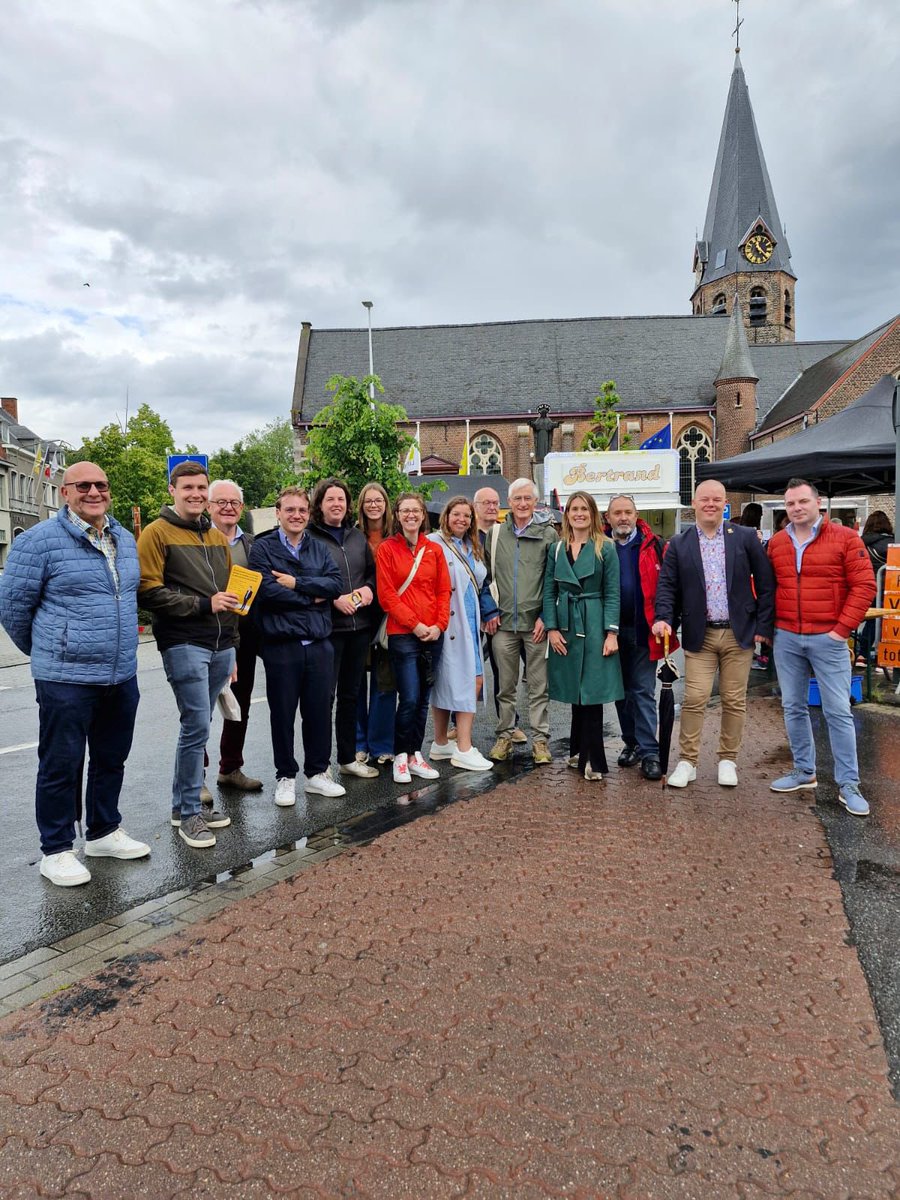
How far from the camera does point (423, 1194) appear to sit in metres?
2.08

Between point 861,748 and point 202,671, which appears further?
point 861,748

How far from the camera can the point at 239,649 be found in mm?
5770

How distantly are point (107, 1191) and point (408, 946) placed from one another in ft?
4.76

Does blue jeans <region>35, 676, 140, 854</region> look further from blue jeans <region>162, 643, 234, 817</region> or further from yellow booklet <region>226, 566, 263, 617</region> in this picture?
yellow booklet <region>226, 566, 263, 617</region>

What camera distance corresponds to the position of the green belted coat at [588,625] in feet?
18.8

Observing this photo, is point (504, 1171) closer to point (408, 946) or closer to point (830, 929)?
point (408, 946)

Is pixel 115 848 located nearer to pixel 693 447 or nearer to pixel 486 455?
pixel 486 455

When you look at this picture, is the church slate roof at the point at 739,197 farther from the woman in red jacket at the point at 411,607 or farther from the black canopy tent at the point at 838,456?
the woman in red jacket at the point at 411,607

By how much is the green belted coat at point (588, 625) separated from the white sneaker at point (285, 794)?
6.34ft

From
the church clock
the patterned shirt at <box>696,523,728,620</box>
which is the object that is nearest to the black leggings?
the patterned shirt at <box>696,523,728,620</box>

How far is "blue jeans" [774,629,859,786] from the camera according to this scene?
205 inches

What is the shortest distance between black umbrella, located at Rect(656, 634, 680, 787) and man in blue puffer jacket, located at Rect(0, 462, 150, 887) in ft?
11.3

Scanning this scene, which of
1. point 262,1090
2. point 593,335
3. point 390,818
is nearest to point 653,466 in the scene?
point 390,818

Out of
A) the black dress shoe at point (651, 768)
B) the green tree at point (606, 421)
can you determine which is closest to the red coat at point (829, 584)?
the black dress shoe at point (651, 768)
